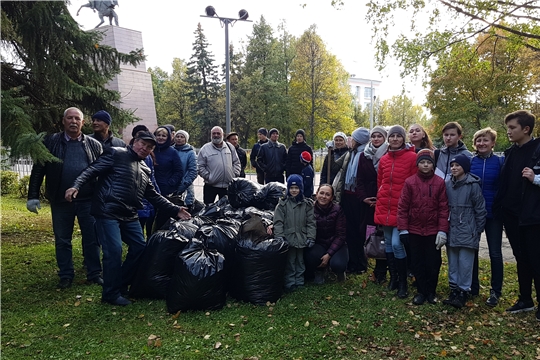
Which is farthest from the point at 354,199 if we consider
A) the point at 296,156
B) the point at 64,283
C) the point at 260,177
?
the point at 260,177

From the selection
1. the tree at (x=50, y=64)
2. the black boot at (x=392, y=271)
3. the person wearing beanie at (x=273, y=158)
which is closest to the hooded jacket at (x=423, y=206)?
the black boot at (x=392, y=271)

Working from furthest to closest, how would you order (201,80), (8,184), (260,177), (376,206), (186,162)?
(201,80) < (8,184) < (260,177) < (186,162) < (376,206)

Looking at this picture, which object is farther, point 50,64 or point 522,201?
point 50,64

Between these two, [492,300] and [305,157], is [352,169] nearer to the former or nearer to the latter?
[492,300]

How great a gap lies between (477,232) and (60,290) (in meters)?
4.64

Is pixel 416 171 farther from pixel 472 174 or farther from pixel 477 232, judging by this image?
pixel 477 232

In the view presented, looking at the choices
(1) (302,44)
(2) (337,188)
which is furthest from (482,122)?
(2) (337,188)

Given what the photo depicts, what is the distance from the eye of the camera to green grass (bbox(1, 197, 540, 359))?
319cm

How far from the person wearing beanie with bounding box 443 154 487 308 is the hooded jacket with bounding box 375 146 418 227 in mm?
444

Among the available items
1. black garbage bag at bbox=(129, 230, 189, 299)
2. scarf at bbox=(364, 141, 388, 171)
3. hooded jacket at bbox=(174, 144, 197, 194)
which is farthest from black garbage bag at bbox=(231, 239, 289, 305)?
hooded jacket at bbox=(174, 144, 197, 194)

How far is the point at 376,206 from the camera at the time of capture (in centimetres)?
445

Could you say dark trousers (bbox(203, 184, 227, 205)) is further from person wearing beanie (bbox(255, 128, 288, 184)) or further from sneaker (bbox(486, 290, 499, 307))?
sneaker (bbox(486, 290, 499, 307))

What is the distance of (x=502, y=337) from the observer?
343 cm

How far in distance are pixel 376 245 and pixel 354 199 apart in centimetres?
70
